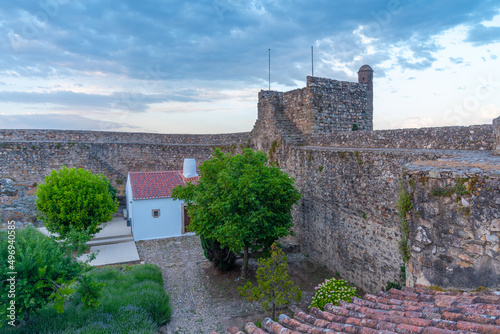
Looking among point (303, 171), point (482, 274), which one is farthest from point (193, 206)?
point (482, 274)

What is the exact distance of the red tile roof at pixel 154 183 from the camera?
14289 millimetres

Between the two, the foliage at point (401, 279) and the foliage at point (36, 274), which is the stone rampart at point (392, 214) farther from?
the foliage at point (36, 274)

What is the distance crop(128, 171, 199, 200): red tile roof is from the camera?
1429cm

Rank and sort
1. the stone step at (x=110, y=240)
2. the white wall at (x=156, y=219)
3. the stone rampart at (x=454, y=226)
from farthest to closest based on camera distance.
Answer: the white wall at (x=156, y=219) < the stone step at (x=110, y=240) < the stone rampart at (x=454, y=226)

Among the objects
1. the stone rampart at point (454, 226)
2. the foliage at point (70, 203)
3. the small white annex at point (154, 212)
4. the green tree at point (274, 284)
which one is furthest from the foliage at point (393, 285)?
the foliage at point (70, 203)

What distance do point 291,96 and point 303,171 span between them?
3834 millimetres

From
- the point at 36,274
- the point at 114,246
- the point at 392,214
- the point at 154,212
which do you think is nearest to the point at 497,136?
the point at 392,214

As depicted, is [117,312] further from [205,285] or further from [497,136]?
[497,136]

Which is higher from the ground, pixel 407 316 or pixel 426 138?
pixel 426 138

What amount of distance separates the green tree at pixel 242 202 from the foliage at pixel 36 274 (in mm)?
3485

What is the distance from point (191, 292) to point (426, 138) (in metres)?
7.62

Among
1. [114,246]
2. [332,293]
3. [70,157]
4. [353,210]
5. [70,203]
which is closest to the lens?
[332,293]

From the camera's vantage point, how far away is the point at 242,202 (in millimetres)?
8820

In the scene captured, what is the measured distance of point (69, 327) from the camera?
6.41 metres
